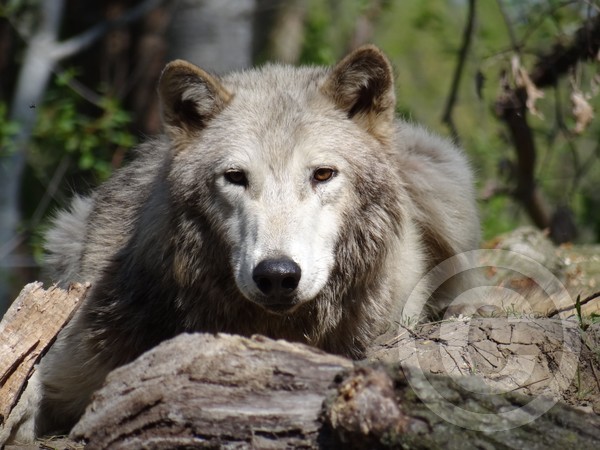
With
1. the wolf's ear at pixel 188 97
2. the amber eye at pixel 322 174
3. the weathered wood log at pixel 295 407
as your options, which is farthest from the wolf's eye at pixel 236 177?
the weathered wood log at pixel 295 407

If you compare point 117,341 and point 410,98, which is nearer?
point 117,341

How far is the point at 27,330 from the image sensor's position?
421 cm

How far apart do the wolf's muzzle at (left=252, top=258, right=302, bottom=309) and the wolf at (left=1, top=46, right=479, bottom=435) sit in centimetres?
6

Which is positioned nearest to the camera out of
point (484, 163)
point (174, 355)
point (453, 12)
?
point (174, 355)

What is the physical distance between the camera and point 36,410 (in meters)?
5.07

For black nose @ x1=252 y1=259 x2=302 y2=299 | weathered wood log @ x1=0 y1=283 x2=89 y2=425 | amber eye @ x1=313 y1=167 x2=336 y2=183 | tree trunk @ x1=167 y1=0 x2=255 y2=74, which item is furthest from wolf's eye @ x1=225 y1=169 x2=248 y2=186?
tree trunk @ x1=167 y1=0 x2=255 y2=74

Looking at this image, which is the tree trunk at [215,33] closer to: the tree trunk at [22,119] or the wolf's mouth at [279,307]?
the tree trunk at [22,119]

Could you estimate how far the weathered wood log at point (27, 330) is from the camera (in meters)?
4.14

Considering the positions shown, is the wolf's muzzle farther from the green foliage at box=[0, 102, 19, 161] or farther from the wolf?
the green foliage at box=[0, 102, 19, 161]

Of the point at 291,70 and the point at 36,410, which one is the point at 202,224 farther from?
the point at 36,410

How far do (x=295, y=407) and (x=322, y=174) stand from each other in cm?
164

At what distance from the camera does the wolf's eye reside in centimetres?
448

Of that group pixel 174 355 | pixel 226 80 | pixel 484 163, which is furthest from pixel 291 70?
pixel 484 163

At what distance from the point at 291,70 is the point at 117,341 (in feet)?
6.28
